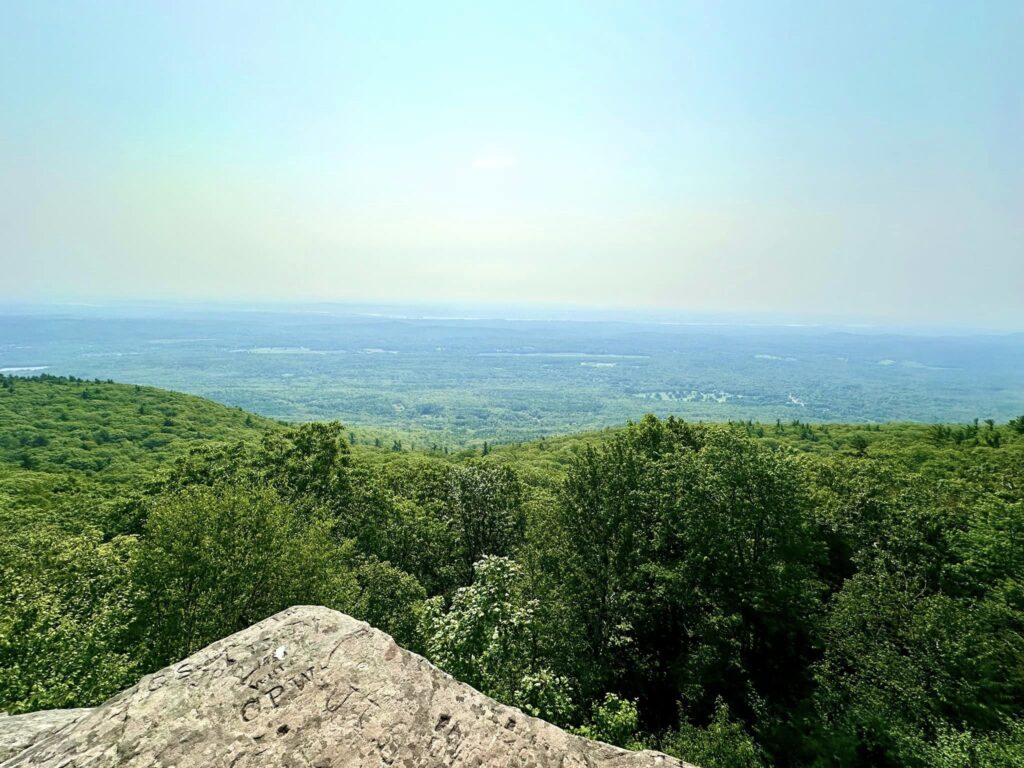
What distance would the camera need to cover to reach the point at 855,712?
708 inches

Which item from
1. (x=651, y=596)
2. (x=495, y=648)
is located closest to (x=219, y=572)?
(x=495, y=648)

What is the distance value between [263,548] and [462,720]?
57.7ft

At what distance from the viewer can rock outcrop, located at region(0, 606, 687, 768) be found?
258 inches

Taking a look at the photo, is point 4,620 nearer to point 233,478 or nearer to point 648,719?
point 233,478

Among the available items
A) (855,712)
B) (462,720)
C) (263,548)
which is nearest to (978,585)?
(855,712)

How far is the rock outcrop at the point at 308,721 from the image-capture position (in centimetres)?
656

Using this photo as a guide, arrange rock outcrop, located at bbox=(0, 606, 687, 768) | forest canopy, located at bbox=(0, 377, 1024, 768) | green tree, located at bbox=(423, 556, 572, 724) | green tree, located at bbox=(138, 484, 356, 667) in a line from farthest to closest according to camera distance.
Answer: green tree, located at bbox=(138, 484, 356, 667) → forest canopy, located at bbox=(0, 377, 1024, 768) → green tree, located at bbox=(423, 556, 572, 724) → rock outcrop, located at bbox=(0, 606, 687, 768)

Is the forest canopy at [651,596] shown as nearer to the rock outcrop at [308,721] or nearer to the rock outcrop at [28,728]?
the rock outcrop at [28,728]

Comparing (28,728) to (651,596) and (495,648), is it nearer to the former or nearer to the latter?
(495,648)

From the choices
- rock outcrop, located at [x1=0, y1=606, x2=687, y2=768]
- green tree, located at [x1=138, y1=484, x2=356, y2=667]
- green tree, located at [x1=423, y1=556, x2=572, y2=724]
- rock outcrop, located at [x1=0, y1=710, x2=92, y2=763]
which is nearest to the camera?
rock outcrop, located at [x1=0, y1=606, x2=687, y2=768]

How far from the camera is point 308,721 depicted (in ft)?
23.0

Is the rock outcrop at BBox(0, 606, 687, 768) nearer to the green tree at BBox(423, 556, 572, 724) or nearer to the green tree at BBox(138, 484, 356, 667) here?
the green tree at BBox(423, 556, 572, 724)

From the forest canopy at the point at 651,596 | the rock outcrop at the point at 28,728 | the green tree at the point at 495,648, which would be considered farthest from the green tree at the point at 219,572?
the rock outcrop at the point at 28,728

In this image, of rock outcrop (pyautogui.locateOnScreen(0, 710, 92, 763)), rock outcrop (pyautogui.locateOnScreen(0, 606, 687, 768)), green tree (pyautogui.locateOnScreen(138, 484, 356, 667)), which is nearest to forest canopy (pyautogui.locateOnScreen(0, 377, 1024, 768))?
green tree (pyautogui.locateOnScreen(138, 484, 356, 667))
